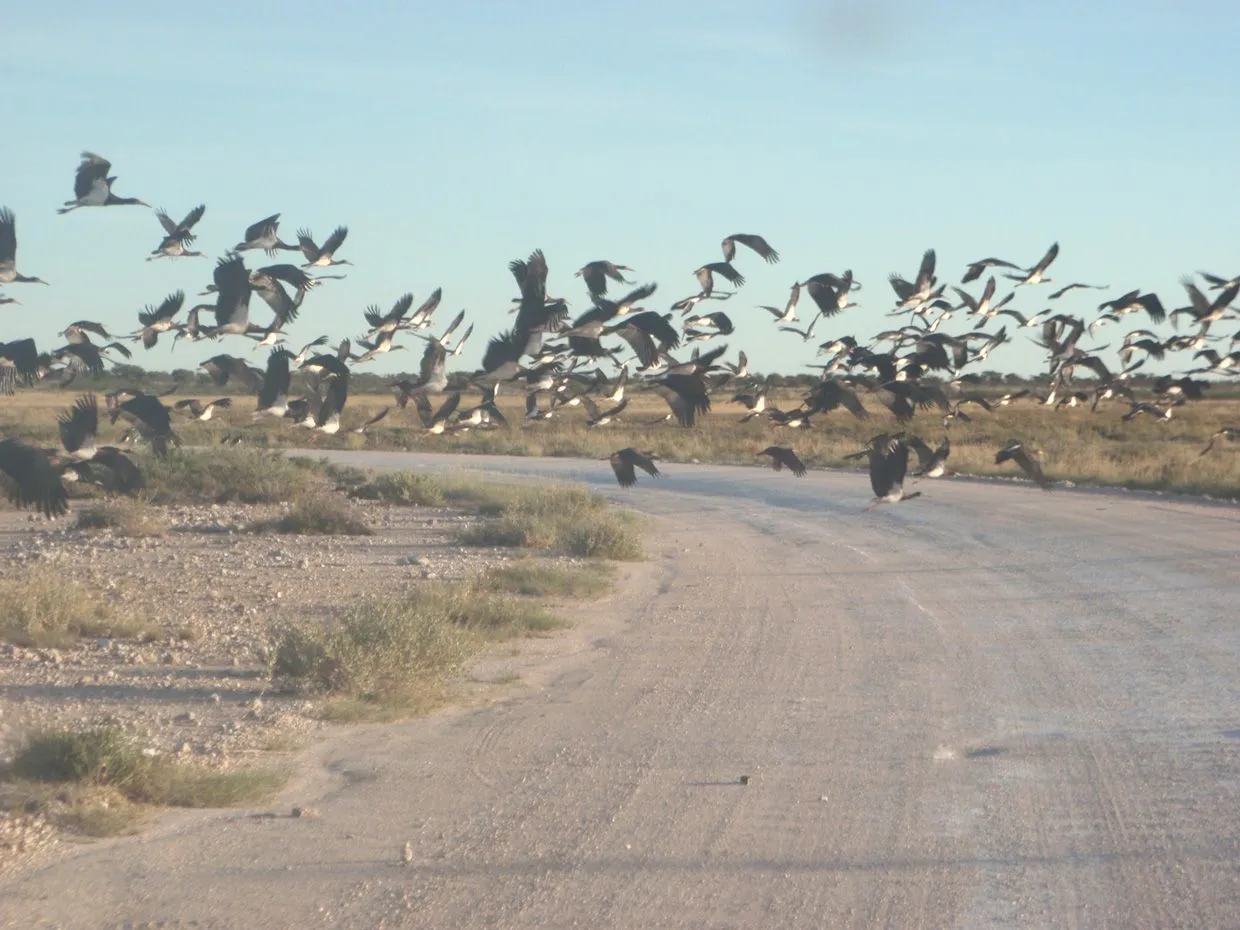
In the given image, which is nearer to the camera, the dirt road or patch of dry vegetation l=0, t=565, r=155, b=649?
the dirt road

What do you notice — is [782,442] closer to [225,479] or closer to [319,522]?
[225,479]

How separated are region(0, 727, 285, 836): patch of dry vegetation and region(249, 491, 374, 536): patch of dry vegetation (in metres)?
15.0

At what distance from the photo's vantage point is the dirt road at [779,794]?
237 inches

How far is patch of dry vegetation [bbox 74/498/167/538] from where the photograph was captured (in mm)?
22109

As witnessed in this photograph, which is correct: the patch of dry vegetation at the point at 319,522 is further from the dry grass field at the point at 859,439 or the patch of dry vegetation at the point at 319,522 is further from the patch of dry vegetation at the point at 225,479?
the dry grass field at the point at 859,439

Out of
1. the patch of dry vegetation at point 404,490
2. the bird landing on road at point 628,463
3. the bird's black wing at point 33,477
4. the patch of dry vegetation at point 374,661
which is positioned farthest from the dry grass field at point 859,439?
the bird's black wing at point 33,477

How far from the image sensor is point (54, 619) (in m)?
12.4

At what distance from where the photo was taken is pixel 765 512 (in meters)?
28.2

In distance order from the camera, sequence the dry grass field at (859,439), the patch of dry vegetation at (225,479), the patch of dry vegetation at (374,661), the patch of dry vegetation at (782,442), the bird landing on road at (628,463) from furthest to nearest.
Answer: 1. the dry grass field at (859,439)
2. the patch of dry vegetation at (782,442)
3. the patch of dry vegetation at (225,479)
4. the bird landing on road at (628,463)
5. the patch of dry vegetation at (374,661)

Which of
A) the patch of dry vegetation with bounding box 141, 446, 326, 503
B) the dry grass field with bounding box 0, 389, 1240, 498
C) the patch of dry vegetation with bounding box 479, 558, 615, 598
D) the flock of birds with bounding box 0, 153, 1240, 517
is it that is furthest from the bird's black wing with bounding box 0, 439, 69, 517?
the dry grass field with bounding box 0, 389, 1240, 498

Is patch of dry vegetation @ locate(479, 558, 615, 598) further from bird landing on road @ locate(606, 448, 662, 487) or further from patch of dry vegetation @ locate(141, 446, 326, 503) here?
patch of dry vegetation @ locate(141, 446, 326, 503)

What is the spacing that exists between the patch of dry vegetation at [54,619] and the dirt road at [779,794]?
12.4 ft

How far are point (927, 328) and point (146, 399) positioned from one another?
6180mm

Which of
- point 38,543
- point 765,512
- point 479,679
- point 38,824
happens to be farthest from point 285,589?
point 765,512
